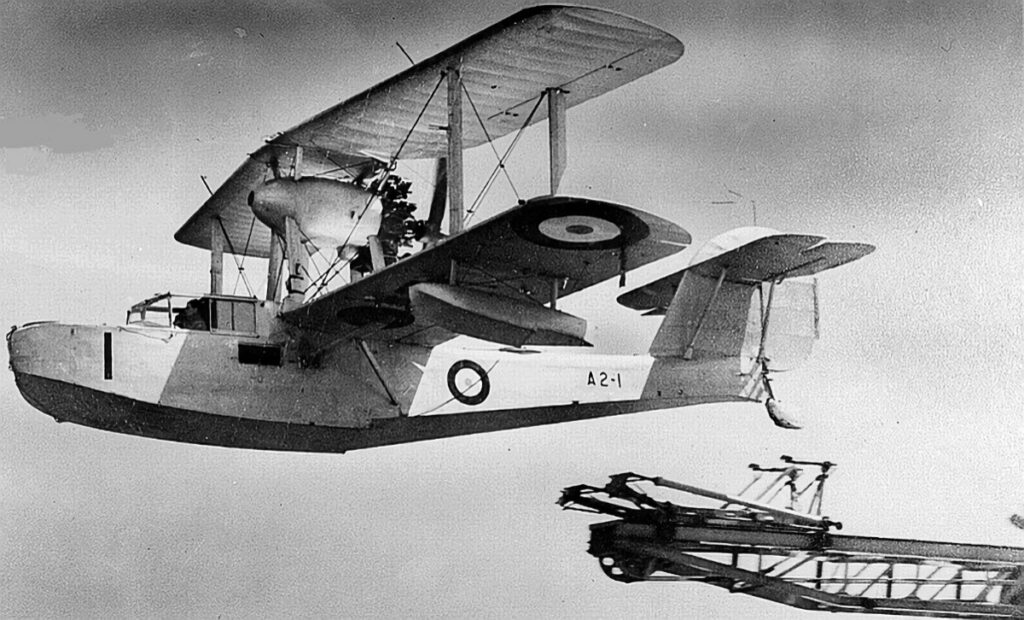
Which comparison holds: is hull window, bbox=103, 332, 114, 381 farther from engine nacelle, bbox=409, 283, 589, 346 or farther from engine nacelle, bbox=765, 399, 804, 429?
engine nacelle, bbox=765, 399, 804, 429

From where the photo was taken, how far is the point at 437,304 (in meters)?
7.84

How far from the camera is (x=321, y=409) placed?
8859mm

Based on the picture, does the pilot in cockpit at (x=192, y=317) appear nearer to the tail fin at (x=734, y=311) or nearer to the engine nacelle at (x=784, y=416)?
the tail fin at (x=734, y=311)

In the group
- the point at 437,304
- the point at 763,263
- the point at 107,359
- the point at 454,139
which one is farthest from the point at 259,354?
the point at 763,263

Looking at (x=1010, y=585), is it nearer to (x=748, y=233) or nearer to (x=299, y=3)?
(x=748, y=233)

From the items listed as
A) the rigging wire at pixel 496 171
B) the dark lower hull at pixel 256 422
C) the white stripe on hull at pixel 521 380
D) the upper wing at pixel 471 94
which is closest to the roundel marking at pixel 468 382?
the white stripe on hull at pixel 521 380

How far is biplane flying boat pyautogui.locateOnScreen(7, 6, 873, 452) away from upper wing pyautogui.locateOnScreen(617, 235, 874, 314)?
0.8 inches

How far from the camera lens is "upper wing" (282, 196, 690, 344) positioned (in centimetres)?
711

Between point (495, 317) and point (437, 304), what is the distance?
1.39 ft

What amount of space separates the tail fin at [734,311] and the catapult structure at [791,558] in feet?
7.38

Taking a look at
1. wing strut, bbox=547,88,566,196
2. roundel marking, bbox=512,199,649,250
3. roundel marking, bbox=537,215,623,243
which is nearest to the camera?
roundel marking, bbox=512,199,649,250

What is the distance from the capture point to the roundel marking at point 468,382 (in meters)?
9.30

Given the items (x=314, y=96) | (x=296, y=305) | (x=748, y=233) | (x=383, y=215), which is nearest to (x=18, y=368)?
(x=296, y=305)

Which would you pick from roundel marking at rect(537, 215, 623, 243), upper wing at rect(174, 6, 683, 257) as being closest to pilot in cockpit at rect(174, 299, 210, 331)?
upper wing at rect(174, 6, 683, 257)
